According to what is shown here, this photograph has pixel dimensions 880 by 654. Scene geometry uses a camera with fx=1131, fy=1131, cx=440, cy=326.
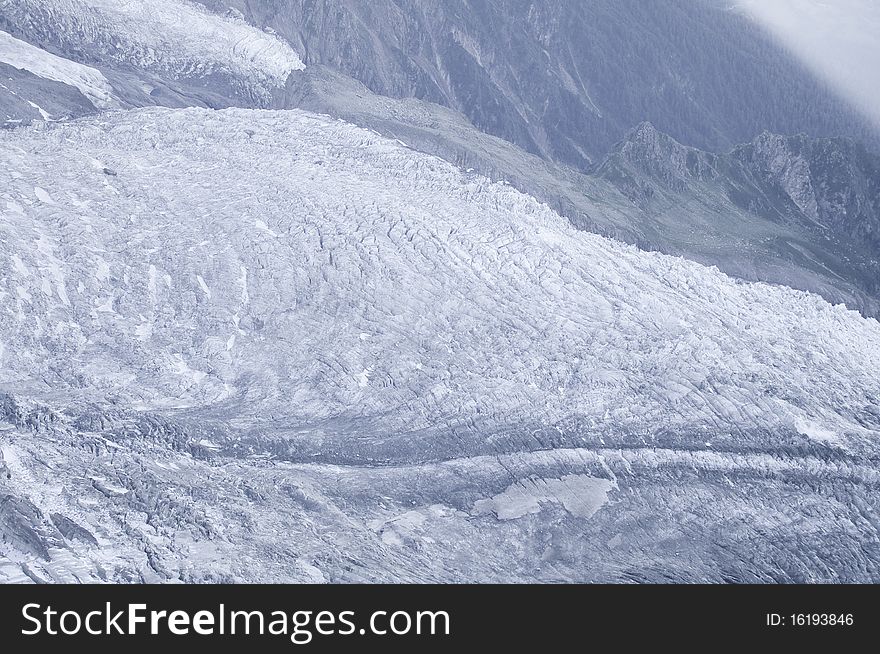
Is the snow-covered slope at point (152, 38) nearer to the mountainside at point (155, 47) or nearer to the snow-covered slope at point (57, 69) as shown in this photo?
the mountainside at point (155, 47)

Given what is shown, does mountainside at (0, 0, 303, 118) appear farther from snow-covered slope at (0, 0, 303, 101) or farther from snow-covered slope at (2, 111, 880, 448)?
snow-covered slope at (2, 111, 880, 448)

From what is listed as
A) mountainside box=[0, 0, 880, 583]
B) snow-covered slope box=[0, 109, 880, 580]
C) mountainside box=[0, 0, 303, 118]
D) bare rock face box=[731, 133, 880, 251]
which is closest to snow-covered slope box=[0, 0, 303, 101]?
mountainside box=[0, 0, 303, 118]

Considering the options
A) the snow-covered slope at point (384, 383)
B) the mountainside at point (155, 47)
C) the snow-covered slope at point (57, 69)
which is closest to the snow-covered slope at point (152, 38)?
the mountainside at point (155, 47)

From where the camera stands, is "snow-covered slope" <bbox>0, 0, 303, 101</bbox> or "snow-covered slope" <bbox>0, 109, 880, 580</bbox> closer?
"snow-covered slope" <bbox>0, 109, 880, 580</bbox>

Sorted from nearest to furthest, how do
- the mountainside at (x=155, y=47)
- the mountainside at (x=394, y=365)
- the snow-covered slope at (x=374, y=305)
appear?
the mountainside at (x=394, y=365), the snow-covered slope at (x=374, y=305), the mountainside at (x=155, y=47)

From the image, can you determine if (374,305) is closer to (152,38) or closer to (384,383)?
(384,383)

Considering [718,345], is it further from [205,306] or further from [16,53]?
[16,53]
